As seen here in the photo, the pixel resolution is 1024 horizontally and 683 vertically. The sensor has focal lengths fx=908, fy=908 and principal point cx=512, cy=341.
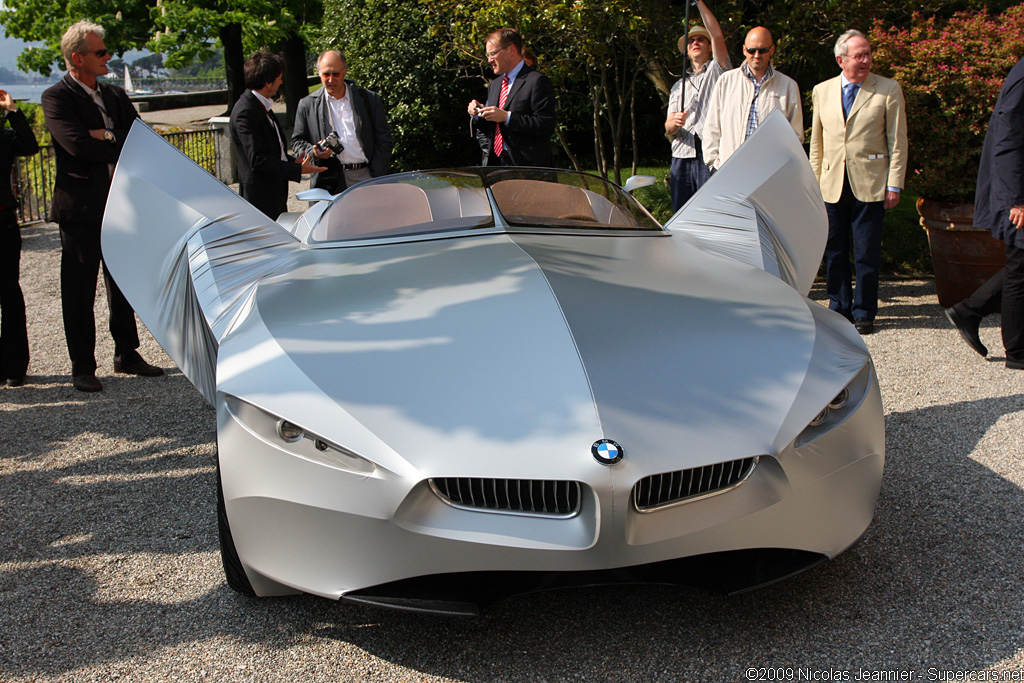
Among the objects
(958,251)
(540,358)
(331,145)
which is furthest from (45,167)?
(540,358)

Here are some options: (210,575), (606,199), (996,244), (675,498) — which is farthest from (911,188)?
(210,575)

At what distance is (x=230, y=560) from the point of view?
2.72 meters

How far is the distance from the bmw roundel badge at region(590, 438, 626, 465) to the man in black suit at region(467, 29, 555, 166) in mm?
4334

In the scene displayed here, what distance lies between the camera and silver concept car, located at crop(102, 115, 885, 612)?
2262 millimetres

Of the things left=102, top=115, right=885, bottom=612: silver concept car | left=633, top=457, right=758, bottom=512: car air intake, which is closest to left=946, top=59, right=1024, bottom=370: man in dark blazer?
left=102, top=115, right=885, bottom=612: silver concept car

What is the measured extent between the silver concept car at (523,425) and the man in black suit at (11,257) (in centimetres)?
237

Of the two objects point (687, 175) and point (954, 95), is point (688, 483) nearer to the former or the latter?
point (687, 175)

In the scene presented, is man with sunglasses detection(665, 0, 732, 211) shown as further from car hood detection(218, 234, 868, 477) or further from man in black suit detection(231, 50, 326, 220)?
car hood detection(218, 234, 868, 477)

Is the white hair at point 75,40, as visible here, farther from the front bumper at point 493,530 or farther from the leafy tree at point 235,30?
the leafy tree at point 235,30

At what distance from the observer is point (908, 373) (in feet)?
17.2

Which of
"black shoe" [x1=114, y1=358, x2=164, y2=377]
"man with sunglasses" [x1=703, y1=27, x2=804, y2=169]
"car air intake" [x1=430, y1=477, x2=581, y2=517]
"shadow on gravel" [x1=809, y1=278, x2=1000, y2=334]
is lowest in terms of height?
"shadow on gravel" [x1=809, y1=278, x2=1000, y2=334]

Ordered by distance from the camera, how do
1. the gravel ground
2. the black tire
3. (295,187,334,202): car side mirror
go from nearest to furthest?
1. the gravel ground
2. the black tire
3. (295,187,334,202): car side mirror

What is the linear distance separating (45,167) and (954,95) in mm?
13663

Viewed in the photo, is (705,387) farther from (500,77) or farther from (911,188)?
(911,188)
